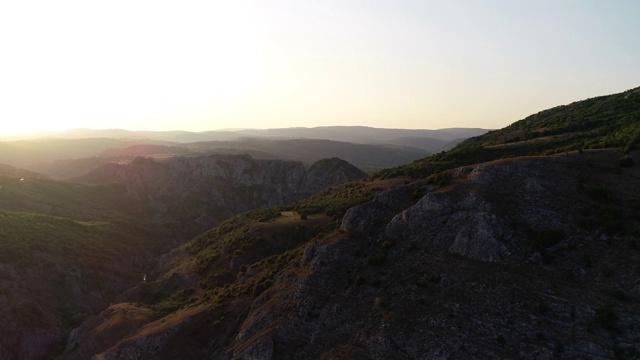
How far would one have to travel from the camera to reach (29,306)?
Answer: 207 ft

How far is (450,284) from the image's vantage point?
124 ft

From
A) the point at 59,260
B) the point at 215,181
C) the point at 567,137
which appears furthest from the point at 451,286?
the point at 215,181

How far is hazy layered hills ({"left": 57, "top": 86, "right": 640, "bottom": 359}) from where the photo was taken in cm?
3231

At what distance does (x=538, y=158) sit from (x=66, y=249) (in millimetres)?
85907

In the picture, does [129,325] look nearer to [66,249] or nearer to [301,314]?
[301,314]

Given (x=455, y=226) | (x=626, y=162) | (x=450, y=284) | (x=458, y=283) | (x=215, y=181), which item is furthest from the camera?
(x=215, y=181)

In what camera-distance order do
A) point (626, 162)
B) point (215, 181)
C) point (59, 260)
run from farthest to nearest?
1. point (215, 181)
2. point (59, 260)
3. point (626, 162)

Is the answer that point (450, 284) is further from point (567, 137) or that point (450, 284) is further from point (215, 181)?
point (215, 181)

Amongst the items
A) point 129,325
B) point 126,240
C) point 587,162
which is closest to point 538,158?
point 587,162

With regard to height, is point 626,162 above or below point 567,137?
below

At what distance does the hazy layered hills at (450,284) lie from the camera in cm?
3231

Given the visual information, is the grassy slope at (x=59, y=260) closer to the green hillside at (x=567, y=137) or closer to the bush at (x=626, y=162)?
the green hillside at (x=567, y=137)

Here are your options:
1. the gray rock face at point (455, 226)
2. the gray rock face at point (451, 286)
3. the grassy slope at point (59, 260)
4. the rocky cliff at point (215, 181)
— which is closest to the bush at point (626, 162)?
the gray rock face at point (451, 286)

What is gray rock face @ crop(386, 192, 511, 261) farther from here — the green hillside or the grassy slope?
the grassy slope
